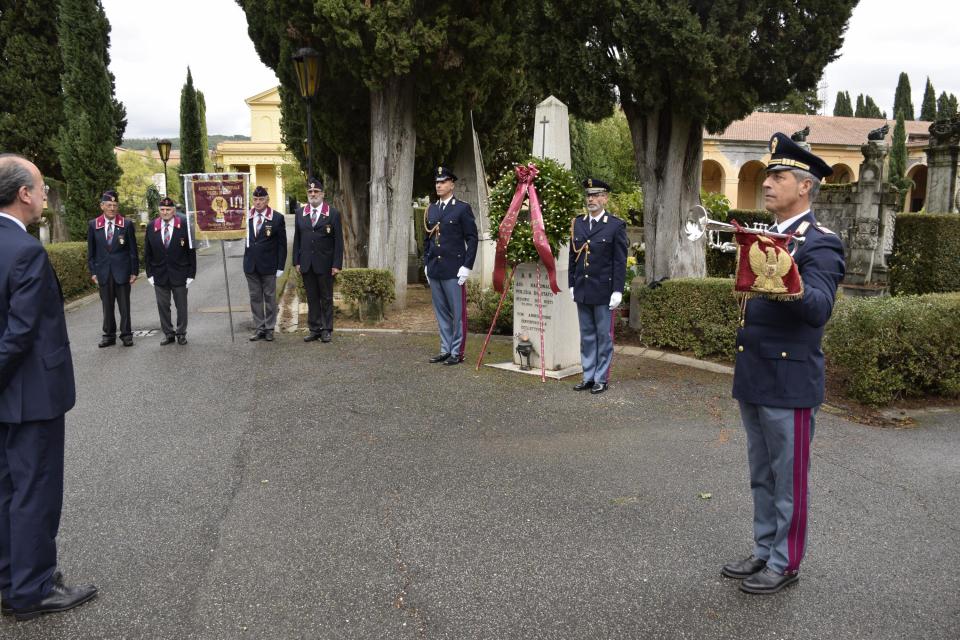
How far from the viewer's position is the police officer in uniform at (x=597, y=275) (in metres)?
7.11

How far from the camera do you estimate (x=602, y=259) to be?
280 inches

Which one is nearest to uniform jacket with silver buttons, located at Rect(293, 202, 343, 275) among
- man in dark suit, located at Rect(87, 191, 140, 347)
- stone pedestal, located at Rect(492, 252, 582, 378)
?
man in dark suit, located at Rect(87, 191, 140, 347)

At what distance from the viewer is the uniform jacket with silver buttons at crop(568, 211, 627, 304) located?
23.3 feet

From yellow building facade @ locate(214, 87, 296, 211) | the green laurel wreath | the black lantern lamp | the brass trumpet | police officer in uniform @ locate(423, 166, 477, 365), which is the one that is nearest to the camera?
the brass trumpet

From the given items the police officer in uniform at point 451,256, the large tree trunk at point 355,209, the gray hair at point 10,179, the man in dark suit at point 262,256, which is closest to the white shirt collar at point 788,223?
the gray hair at point 10,179

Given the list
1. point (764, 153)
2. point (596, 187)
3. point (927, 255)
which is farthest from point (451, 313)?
point (764, 153)

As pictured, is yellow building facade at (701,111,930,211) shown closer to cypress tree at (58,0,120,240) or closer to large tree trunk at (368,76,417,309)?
cypress tree at (58,0,120,240)

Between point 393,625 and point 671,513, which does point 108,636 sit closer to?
point 393,625

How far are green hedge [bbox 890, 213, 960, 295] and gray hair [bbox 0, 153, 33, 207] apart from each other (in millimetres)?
12845

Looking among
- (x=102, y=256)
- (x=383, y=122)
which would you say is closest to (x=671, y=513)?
(x=102, y=256)

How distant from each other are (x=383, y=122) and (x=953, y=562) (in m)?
10.0

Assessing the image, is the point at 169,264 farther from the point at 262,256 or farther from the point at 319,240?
the point at 319,240

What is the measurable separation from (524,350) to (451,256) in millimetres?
1416

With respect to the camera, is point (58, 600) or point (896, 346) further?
point (896, 346)
